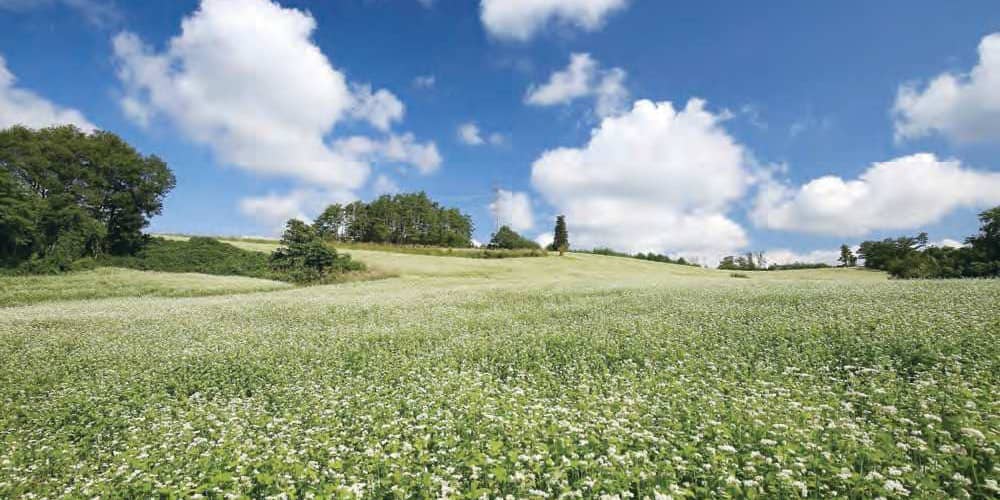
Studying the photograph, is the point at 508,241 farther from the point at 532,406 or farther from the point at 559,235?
the point at 532,406

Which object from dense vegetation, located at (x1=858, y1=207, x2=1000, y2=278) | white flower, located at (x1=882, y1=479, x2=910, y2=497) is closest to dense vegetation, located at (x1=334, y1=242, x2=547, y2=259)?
dense vegetation, located at (x1=858, y1=207, x2=1000, y2=278)

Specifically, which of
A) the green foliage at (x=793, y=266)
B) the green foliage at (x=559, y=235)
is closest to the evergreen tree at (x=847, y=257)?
the green foliage at (x=793, y=266)

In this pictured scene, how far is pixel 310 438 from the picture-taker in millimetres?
7281

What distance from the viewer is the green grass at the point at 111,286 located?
36.2 meters

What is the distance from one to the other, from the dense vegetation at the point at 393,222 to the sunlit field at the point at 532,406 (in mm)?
104488

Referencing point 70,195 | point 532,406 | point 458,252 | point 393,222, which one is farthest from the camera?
point 393,222

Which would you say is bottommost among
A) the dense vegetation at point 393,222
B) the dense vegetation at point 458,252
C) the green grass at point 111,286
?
the green grass at point 111,286

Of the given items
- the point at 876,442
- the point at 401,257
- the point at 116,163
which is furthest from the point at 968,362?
the point at 116,163

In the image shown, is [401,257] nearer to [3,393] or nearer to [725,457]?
[3,393]

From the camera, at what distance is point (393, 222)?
125188 mm

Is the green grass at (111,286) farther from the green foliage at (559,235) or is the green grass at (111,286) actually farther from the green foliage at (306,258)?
the green foliage at (559,235)

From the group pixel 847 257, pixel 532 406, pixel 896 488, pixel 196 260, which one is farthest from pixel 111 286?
pixel 847 257

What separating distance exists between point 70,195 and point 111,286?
60.7ft

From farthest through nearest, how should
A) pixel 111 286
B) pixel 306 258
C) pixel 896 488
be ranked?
1. pixel 306 258
2. pixel 111 286
3. pixel 896 488
